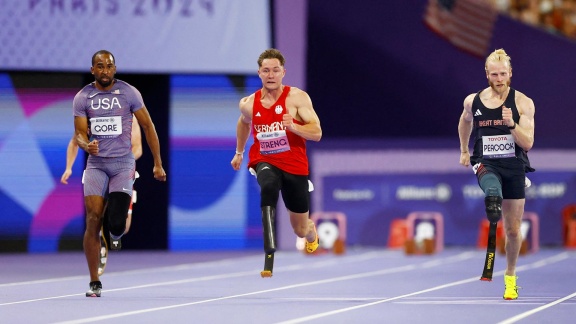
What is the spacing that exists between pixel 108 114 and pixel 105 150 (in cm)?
30

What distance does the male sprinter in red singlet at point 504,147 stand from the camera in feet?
30.9

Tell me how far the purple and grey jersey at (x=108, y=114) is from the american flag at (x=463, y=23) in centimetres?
1087

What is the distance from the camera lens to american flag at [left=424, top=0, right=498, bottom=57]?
65.2 feet

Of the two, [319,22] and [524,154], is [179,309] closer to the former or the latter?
[524,154]

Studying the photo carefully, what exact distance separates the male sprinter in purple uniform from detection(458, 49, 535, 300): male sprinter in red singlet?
269 cm

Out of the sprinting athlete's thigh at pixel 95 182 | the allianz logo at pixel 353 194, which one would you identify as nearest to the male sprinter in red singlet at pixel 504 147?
the sprinting athlete's thigh at pixel 95 182

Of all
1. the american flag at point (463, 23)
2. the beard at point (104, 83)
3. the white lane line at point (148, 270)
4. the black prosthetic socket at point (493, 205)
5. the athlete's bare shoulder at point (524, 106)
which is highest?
the american flag at point (463, 23)

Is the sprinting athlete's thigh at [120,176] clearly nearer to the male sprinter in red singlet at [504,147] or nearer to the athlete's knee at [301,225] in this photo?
the athlete's knee at [301,225]

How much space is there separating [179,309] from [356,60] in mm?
11840

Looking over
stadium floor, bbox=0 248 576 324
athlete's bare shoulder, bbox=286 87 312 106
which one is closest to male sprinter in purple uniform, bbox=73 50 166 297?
stadium floor, bbox=0 248 576 324

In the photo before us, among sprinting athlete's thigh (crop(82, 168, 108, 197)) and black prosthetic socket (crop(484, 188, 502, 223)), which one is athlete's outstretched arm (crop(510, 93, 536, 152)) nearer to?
black prosthetic socket (crop(484, 188, 502, 223))

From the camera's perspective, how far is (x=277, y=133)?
970cm

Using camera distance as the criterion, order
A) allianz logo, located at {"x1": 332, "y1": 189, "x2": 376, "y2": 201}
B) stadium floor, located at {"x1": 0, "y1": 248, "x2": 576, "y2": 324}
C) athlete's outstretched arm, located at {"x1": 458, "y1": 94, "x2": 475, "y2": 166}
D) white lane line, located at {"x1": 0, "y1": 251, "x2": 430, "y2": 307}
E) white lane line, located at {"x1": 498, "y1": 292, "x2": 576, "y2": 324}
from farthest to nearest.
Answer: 1. allianz logo, located at {"x1": 332, "y1": 189, "x2": 376, "y2": 201}
2. white lane line, located at {"x1": 0, "y1": 251, "x2": 430, "y2": 307}
3. athlete's outstretched arm, located at {"x1": 458, "y1": 94, "x2": 475, "y2": 166}
4. stadium floor, located at {"x1": 0, "y1": 248, "x2": 576, "y2": 324}
5. white lane line, located at {"x1": 498, "y1": 292, "x2": 576, "y2": 324}

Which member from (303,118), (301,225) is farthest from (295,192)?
(303,118)
